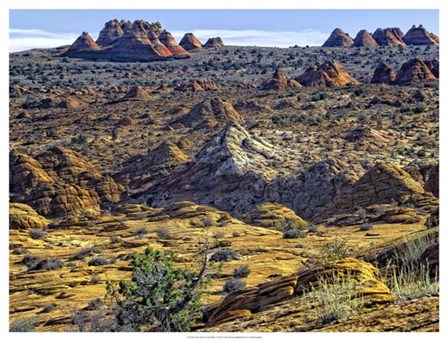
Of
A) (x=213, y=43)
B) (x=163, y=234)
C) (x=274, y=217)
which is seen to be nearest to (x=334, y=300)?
(x=163, y=234)

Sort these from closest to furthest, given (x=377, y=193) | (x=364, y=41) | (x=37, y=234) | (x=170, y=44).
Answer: (x=37, y=234) → (x=377, y=193) → (x=170, y=44) → (x=364, y=41)

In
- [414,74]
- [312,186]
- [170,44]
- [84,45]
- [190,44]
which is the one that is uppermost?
[190,44]

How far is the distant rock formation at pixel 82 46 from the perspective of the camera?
86375mm

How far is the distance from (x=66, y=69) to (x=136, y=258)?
6873 cm

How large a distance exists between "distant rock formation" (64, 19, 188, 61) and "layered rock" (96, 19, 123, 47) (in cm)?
25

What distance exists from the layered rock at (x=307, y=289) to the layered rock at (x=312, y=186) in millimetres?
14611

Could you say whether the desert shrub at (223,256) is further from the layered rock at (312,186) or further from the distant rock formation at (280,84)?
the distant rock formation at (280,84)

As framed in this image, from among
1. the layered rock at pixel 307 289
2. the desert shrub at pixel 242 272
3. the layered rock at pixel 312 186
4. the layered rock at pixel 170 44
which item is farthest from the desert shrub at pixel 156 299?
the layered rock at pixel 170 44

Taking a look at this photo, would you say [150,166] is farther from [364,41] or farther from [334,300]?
[364,41]

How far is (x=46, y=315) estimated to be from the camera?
1068cm

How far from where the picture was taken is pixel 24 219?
19844mm

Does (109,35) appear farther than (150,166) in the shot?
Yes

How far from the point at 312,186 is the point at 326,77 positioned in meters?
29.6
